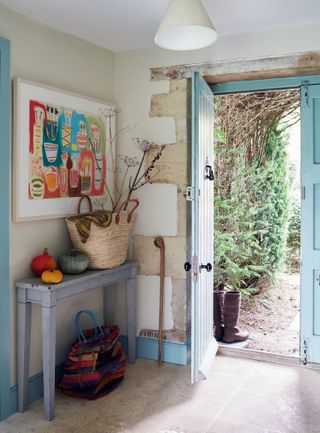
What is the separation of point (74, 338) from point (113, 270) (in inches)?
24.6

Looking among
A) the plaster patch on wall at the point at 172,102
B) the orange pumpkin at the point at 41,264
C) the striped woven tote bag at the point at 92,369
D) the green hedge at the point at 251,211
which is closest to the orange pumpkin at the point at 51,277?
the orange pumpkin at the point at 41,264

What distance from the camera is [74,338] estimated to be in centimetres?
355

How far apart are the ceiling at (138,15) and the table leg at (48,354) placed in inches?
72.6

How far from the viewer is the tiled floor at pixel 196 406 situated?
276cm

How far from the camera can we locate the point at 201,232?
3350mm

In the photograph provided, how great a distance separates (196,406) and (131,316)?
0.96 meters

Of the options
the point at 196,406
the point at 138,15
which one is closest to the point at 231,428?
the point at 196,406

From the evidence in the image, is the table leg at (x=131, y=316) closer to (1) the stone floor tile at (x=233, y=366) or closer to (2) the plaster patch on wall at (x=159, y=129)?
(1) the stone floor tile at (x=233, y=366)

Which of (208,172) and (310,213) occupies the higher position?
(208,172)

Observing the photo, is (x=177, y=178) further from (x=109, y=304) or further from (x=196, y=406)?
(x=196, y=406)

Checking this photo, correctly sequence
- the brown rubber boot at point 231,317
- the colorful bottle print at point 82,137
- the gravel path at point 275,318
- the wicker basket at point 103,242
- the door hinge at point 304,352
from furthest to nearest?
the gravel path at point 275,318 < the brown rubber boot at point 231,317 < the door hinge at point 304,352 < the colorful bottle print at point 82,137 < the wicker basket at point 103,242

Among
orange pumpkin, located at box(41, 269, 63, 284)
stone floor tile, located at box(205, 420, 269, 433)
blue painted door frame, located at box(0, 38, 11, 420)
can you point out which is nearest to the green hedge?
stone floor tile, located at box(205, 420, 269, 433)

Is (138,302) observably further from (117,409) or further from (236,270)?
(236,270)

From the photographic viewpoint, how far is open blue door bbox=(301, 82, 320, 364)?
3.55 metres
